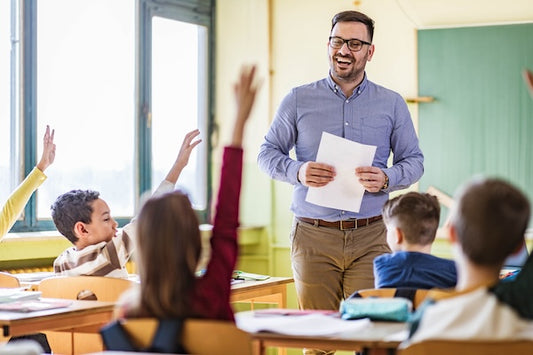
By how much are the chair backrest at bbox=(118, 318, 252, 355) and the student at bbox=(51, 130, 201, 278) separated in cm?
140

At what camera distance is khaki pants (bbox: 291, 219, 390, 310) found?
382 cm

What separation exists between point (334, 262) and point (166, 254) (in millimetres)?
1744

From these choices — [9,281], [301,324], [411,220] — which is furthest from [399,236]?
[9,281]

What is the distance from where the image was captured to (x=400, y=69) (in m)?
6.07

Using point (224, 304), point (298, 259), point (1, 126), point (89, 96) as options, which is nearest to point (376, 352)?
point (224, 304)

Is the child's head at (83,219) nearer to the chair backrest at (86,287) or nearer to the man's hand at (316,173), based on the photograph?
the chair backrest at (86,287)

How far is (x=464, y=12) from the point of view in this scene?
230 inches

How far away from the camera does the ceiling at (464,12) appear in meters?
5.71

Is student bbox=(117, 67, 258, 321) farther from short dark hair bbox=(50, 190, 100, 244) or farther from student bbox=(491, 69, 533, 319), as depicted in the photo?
short dark hair bbox=(50, 190, 100, 244)

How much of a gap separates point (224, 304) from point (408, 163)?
1767 mm

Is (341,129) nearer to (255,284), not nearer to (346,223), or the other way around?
(346,223)

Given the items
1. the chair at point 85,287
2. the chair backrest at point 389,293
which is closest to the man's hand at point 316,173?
the chair at point 85,287

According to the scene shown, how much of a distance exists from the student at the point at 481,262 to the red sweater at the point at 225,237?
51 cm

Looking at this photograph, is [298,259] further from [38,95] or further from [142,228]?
[38,95]
